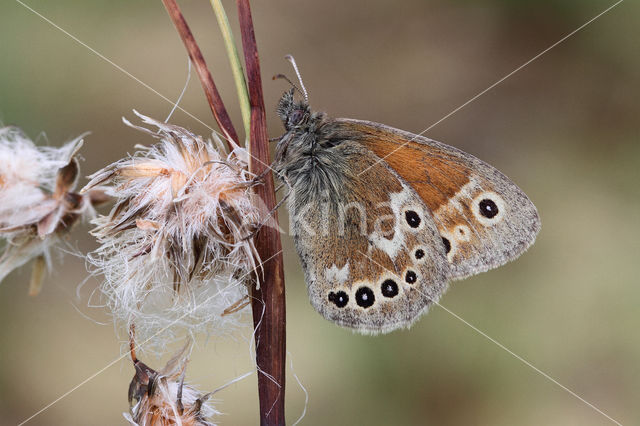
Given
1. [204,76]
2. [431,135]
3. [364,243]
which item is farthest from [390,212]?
[431,135]

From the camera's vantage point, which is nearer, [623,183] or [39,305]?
[39,305]

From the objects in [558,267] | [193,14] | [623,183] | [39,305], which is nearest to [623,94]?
[623,183]

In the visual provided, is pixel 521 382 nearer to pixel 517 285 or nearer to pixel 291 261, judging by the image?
pixel 517 285

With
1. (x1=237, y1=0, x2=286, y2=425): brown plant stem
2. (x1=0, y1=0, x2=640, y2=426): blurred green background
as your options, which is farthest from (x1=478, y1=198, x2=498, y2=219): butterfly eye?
(x1=0, y1=0, x2=640, y2=426): blurred green background

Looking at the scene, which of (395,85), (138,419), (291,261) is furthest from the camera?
(395,85)

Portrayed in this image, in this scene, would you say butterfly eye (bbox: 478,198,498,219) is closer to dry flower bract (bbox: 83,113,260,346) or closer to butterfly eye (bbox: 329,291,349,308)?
butterfly eye (bbox: 329,291,349,308)

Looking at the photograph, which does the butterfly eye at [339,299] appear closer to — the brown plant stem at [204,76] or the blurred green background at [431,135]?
the brown plant stem at [204,76]
